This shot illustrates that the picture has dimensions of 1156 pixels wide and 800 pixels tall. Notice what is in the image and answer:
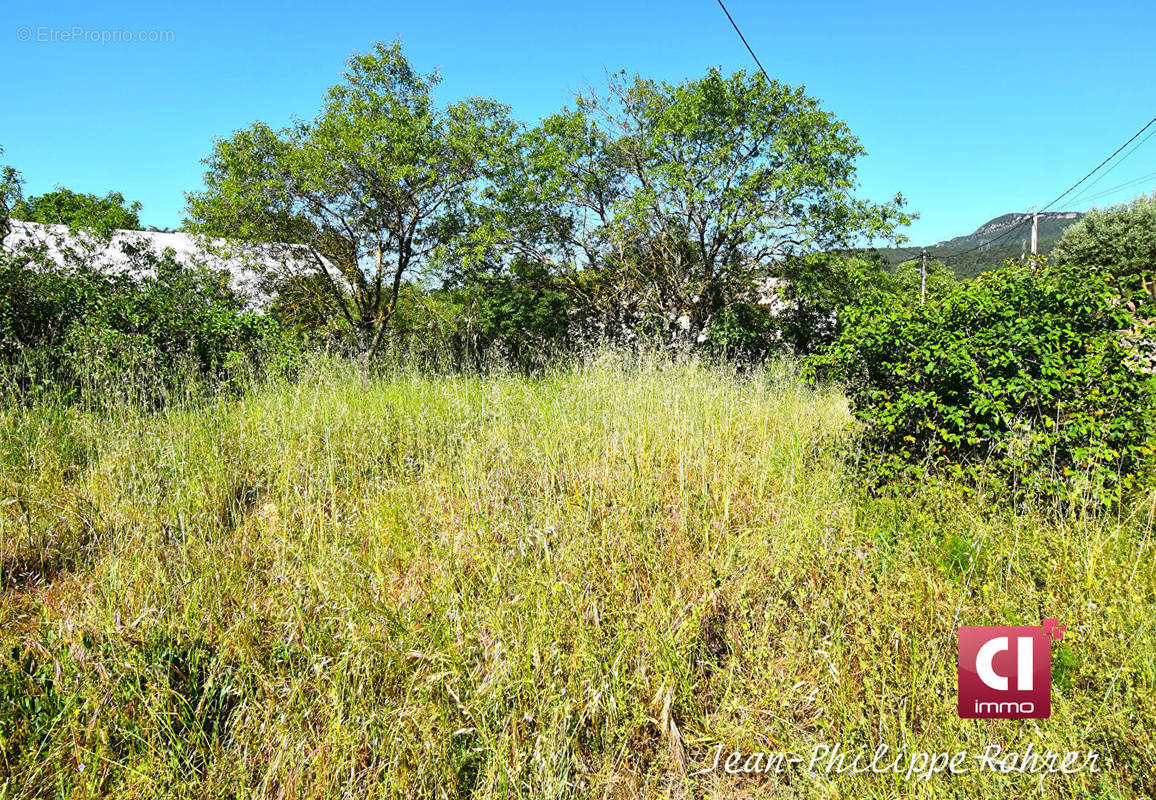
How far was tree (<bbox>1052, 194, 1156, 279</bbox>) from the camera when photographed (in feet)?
71.4

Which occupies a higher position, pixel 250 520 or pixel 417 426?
pixel 417 426

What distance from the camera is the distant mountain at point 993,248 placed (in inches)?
1017

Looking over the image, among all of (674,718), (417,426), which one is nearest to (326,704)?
(674,718)

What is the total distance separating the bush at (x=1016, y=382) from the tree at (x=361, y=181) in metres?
8.40

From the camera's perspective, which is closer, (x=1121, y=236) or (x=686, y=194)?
(x=686, y=194)

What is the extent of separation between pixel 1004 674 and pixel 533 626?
1.72 meters

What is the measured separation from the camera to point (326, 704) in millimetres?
2008

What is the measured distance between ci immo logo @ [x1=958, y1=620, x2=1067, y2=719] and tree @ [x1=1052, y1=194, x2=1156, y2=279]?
26.5 meters

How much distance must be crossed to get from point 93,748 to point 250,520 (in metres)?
1.53

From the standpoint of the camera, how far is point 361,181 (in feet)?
33.8

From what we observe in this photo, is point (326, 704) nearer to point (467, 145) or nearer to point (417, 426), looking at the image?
point (417, 426)

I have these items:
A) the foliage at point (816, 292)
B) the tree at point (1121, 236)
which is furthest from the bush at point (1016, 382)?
the tree at point (1121, 236)

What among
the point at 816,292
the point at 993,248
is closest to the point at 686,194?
the point at 816,292

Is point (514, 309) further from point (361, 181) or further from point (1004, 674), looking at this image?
point (1004, 674)
